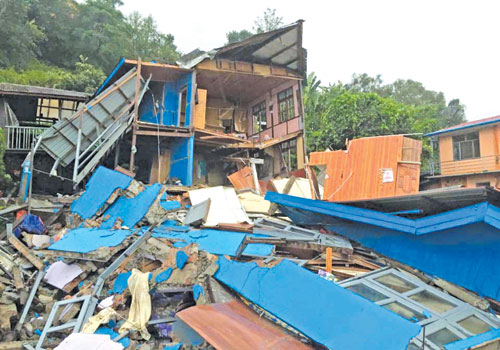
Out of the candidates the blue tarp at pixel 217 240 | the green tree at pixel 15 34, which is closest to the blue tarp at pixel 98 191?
the blue tarp at pixel 217 240

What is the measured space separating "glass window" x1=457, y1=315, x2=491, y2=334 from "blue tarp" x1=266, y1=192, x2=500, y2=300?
23.7 inches

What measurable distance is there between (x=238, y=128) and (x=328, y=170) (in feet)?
38.6

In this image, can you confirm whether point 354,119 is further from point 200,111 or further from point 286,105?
point 200,111

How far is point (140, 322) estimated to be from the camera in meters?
5.96

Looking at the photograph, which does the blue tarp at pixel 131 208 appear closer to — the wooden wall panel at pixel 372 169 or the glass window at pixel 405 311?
the wooden wall panel at pixel 372 169

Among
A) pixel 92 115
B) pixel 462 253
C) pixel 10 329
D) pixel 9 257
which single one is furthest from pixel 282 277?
pixel 92 115

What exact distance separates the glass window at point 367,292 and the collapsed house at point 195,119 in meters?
10.5

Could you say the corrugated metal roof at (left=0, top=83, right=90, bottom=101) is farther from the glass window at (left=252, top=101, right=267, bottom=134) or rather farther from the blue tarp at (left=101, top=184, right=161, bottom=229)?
the blue tarp at (left=101, top=184, right=161, bottom=229)

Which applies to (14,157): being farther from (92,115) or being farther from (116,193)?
(116,193)

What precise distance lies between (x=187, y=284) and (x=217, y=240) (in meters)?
1.52

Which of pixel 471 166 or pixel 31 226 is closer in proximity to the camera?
pixel 31 226

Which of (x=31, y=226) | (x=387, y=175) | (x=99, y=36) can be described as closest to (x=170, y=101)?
(x=31, y=226)

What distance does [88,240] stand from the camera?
8.06 m

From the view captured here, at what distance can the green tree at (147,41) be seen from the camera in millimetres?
33719
